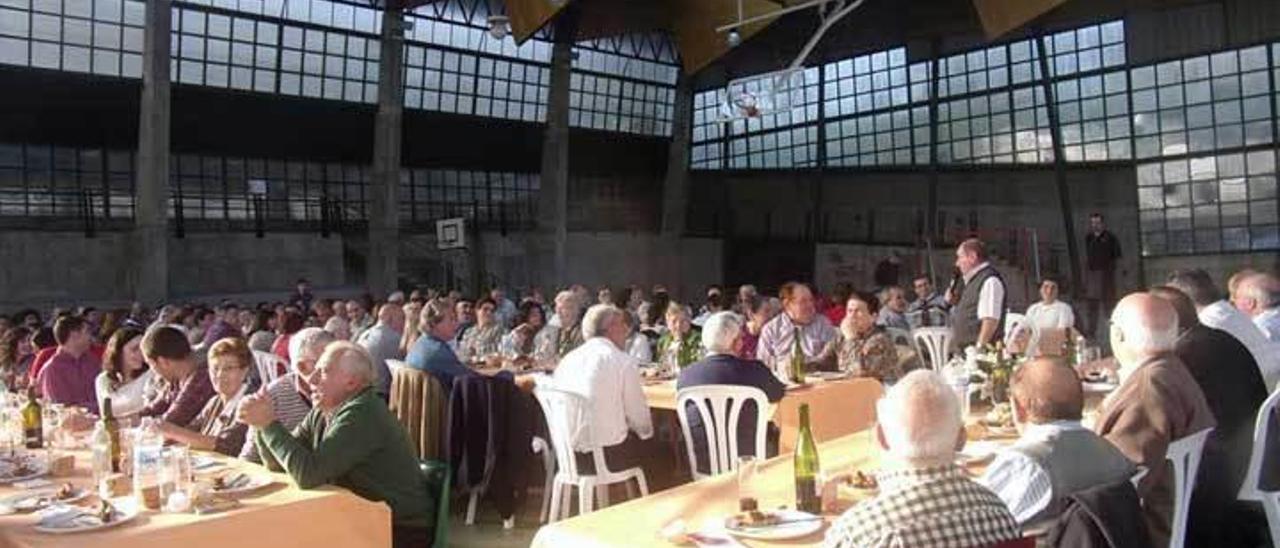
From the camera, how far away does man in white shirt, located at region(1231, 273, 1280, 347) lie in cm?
542

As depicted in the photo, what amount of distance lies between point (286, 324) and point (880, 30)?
15313mm

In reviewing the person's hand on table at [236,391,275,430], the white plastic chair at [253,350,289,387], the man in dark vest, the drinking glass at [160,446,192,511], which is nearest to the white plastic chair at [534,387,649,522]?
the person's hand on table at [236,391,275,430]

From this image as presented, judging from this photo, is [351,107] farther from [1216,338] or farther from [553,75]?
[1216,338]

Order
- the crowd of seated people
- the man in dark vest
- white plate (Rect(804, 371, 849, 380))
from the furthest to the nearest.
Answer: the man in dark vest, white plate (Rect(804, 371, 849, 380)), the crowd of seated people

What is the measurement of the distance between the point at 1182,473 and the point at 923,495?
1500 mm

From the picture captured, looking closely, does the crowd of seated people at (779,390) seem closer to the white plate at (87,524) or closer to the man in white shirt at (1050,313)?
the white plate at (87,524)

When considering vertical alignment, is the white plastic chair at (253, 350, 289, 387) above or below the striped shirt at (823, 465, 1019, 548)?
below

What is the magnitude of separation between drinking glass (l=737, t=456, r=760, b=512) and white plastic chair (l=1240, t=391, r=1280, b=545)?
192 cm

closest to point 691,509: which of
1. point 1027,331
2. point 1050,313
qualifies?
point 1027,331

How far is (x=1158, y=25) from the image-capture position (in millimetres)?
16812

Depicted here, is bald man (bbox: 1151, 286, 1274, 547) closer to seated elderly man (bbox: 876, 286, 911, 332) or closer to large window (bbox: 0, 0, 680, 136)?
seated elderly man (bbox: 876, 286, 911, 332)

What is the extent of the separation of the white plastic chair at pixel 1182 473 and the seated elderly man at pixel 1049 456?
0.59 m

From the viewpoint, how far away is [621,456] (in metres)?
5.14

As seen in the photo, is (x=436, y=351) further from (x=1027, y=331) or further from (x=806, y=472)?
(x=1027, y=331)
